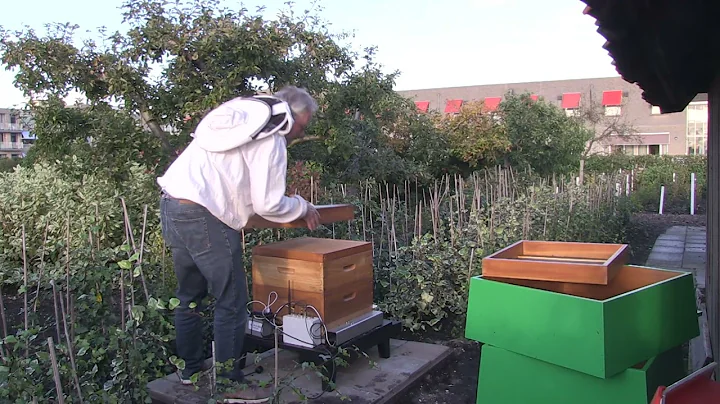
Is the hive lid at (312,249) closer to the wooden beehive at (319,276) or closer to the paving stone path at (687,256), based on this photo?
the wooden beehive at (319,276)

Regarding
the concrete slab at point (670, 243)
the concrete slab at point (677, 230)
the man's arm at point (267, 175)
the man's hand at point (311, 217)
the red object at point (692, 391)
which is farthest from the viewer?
the concrete slab at point (677, 230)

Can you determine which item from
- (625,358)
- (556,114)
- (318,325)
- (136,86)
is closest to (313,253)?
(318,325)

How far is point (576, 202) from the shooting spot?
23.8 feet

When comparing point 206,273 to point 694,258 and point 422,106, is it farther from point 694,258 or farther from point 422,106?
point 422,106

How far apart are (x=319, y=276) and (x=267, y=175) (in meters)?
0.62

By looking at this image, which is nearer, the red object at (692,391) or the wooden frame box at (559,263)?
the red object at (692,391)

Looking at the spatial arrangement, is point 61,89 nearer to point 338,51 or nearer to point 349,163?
point 338,51

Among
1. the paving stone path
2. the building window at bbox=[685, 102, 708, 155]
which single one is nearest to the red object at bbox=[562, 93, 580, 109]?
the building window at bbox=[685, 102, 708, 155]

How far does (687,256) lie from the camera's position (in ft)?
25.3

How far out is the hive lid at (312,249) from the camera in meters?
2.82

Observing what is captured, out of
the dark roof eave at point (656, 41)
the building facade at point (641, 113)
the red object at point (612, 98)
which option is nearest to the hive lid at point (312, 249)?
the dark roof eave at point (656, 41)

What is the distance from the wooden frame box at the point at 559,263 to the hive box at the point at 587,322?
0.09m

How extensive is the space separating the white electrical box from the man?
275 mm

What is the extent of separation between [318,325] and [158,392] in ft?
2.90
